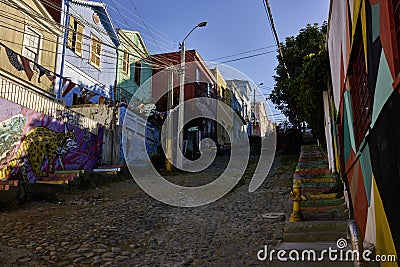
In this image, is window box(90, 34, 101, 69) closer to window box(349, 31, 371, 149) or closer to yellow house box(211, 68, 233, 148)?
yellow house box(211, 68, 233, 148)

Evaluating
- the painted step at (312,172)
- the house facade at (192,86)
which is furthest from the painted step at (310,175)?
the house facade at (192,86)

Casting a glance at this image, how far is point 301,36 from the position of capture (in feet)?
64.0

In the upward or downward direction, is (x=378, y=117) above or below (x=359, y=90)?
below

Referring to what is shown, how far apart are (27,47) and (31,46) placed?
0.25m

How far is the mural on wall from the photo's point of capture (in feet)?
29.2

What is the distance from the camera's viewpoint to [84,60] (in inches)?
616

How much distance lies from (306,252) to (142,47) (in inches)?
756

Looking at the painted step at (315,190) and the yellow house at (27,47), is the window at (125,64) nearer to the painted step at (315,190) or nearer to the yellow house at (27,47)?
the yellow house at (27,47)

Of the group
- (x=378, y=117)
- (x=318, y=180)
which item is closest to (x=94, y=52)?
(x=318, y=180)

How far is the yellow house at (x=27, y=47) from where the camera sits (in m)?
11.2

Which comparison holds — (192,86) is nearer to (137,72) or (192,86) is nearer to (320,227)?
(137,72)

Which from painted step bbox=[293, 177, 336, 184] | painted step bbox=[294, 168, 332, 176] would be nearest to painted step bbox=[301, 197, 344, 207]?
painted step bbox=[293, 177, 336, 184]

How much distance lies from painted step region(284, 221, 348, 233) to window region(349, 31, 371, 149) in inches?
53.3

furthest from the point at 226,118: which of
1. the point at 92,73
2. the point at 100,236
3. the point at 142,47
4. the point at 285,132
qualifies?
the point at 100,236
